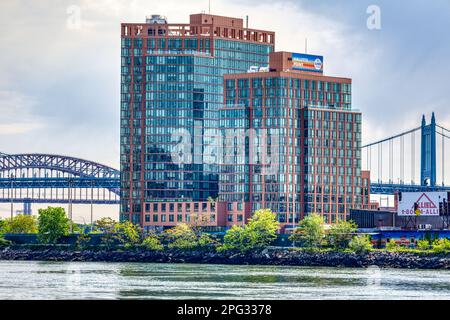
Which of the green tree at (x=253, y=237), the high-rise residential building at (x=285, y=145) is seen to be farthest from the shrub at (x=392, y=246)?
the high-rise residential building at (x=285, y=145)

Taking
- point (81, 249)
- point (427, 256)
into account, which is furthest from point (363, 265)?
point (81, 249)

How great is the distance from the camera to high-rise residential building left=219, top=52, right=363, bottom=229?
18888 centimetres

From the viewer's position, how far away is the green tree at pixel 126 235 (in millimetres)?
176625

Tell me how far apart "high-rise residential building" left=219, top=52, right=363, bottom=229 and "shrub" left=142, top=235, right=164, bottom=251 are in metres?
22.0

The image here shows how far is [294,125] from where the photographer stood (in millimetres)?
190625

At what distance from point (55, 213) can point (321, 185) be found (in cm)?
4998

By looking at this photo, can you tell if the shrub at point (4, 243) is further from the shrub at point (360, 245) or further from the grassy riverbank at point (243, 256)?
the shrub at point (360, 245)

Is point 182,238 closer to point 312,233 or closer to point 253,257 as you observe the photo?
point 253,257

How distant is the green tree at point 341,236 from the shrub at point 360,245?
3822mm

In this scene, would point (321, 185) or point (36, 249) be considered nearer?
point (36, 249)

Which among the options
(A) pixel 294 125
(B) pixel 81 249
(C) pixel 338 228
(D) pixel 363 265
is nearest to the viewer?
(D) pixel 363 265

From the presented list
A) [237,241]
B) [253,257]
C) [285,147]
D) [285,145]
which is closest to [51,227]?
[237,241]
